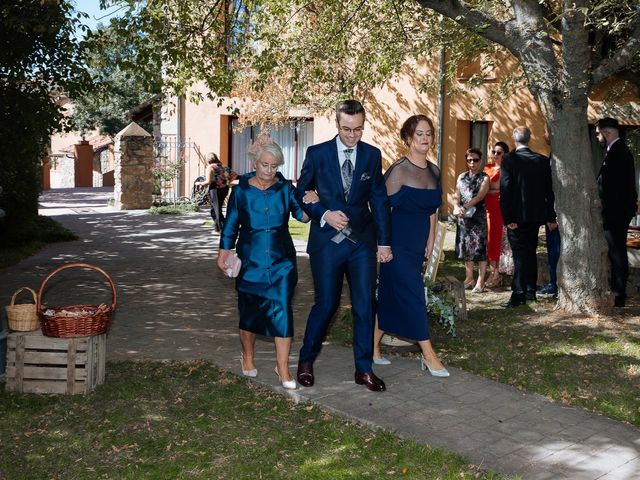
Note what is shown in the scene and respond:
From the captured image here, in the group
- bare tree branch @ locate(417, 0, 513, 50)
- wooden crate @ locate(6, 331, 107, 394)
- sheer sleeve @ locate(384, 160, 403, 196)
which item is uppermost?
bare tree branch @ locate(417, 0, 513, 50)

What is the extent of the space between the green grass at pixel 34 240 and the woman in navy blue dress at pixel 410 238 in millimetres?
7943

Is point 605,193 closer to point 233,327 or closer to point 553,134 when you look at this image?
point 553,134

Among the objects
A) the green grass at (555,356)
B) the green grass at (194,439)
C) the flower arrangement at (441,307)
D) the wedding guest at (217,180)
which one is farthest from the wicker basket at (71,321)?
the wedding guest at (217,180)

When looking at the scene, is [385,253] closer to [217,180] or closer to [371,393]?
[371,393]

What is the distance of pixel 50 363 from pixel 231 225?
5.39 ft

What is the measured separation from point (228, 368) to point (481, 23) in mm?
4446

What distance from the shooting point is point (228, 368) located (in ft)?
22.0

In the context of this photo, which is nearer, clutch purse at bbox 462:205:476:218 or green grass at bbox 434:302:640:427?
green grass at bbox 434:302:640:427

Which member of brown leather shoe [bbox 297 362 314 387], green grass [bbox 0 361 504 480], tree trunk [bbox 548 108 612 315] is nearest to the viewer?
green grass [bbox 0 361 504 480]

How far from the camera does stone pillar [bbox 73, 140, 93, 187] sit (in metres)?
39.8

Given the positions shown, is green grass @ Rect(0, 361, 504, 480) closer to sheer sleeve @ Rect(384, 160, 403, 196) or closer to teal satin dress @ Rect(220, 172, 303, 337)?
teal satin dress @ Rect(220, 172, 303, 337)

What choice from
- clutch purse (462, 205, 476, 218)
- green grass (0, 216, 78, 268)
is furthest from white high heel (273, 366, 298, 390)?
green grass (0, 216, 78, 268)

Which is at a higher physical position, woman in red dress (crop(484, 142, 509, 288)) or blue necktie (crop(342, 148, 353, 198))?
blue necktie (crop(342, 148, 353, 198))

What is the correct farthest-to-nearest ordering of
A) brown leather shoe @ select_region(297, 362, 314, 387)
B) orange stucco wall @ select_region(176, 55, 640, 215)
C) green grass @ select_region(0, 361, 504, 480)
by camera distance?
orange stucco wall @ select_region(176, 55, 640, 215) < brown leather shoe @ select_region(297, 362, 314, 387) < green grass @ select_region(0, 361, 504, 480)
